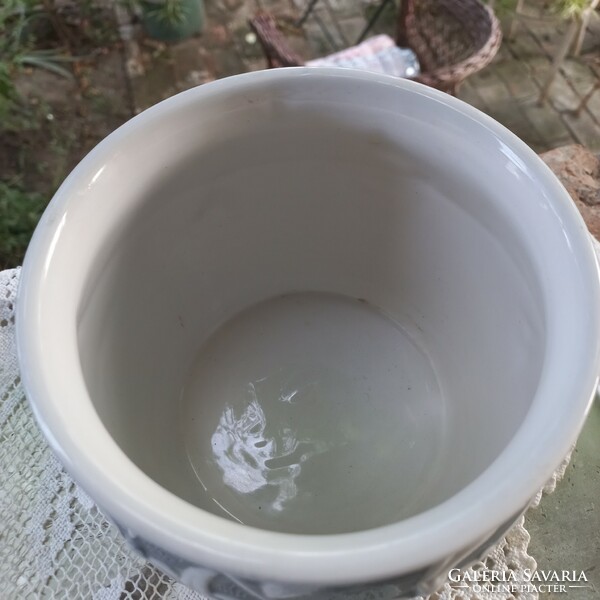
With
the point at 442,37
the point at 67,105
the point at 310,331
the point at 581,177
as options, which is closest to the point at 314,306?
the point at 310,331

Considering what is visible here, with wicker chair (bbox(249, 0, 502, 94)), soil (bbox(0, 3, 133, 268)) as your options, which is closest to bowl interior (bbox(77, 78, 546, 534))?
wicker chair (bbox(249, 0, 502, 94))

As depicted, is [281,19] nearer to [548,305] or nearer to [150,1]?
[150,1]

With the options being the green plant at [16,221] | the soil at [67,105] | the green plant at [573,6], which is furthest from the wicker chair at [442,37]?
the green plant at [16,221]

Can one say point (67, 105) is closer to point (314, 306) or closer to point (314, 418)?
point (314, 306)

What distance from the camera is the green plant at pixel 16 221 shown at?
144 cm

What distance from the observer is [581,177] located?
90 centimetres

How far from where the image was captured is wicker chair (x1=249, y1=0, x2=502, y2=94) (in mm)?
1458

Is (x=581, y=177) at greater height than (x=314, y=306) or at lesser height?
greater

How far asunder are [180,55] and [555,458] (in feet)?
6.12

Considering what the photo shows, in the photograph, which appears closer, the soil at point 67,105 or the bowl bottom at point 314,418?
the bowl bottom at point 314,418

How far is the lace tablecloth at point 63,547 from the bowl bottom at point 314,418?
0.35ft

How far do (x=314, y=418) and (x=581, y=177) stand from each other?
497 mm

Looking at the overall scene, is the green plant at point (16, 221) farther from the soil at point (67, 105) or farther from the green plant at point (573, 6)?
the green plant at point (573, 6)

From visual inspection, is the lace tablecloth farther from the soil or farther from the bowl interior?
the soil
